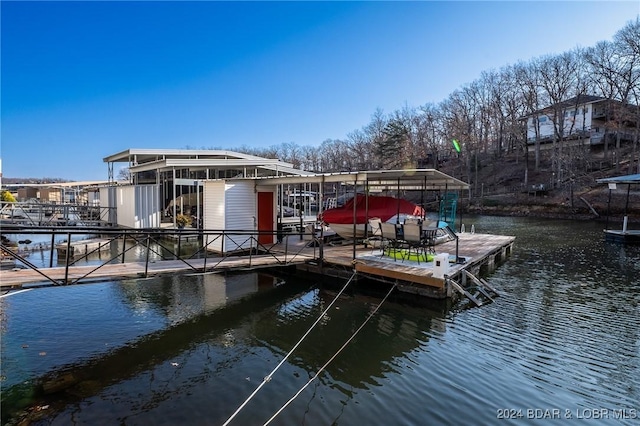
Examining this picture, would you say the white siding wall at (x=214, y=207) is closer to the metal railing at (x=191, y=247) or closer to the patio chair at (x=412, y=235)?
the metal railing at (x=191, y=247)

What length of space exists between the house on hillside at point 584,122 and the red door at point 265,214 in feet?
127

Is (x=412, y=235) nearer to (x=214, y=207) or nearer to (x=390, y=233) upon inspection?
(x=390, y=233)

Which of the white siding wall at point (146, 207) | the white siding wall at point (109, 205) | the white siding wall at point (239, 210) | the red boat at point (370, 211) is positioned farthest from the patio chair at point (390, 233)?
the white siding wall at point (109, 205)

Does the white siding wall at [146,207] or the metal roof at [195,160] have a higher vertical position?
the metal roof at [195,160]

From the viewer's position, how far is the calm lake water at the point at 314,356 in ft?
15.5

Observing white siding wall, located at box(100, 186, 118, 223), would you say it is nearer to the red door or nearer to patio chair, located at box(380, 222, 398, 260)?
the red door

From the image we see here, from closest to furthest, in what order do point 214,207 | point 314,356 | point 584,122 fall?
1. point 314,356
2. point 214,207
3. point 584,122

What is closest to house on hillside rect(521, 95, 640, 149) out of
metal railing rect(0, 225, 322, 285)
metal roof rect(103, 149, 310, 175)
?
metal roof rect(103, 149, 310, 175)

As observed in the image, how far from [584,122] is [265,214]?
4471 cm

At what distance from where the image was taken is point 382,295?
9.77 m

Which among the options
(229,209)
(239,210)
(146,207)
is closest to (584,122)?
(239,210)

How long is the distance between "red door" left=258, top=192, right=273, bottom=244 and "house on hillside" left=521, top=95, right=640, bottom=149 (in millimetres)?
38826

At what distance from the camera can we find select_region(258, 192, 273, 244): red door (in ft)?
44.4

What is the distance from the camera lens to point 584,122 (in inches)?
1663
